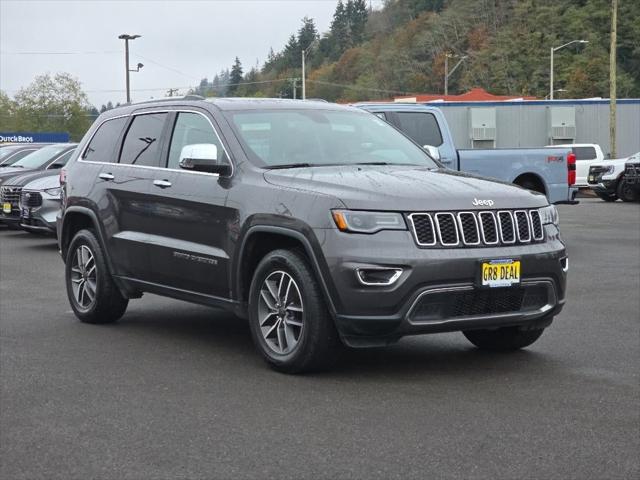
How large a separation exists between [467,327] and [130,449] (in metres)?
2.38

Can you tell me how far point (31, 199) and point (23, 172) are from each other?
2.97m

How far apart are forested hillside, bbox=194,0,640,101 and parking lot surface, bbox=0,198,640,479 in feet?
181

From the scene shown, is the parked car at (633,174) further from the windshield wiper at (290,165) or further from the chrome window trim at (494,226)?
the chrome window trim at (494,226)

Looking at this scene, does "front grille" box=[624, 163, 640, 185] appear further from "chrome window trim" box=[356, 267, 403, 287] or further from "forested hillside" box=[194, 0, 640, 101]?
"forested hillside" box=[194, 0, 640, 101]

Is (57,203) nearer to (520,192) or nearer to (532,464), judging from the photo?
(520,192)

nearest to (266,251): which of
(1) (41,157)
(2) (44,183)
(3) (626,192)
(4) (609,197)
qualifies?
(2) (44,183)

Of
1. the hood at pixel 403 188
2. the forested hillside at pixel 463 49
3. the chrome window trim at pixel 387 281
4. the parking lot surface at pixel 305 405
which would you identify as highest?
the forested hillside at pixel 463 49

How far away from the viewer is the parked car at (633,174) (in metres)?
30.4

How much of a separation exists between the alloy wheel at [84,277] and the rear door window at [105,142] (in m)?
0.78

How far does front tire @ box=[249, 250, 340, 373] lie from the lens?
6.89 m

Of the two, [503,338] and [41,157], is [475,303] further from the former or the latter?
[41,157]

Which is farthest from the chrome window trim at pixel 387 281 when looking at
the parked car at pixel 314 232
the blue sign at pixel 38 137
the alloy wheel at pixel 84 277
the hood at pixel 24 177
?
the blue sign at pixel 38 137

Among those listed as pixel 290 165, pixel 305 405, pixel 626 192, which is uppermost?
pixel 290 165

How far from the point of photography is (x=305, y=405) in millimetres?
6320
